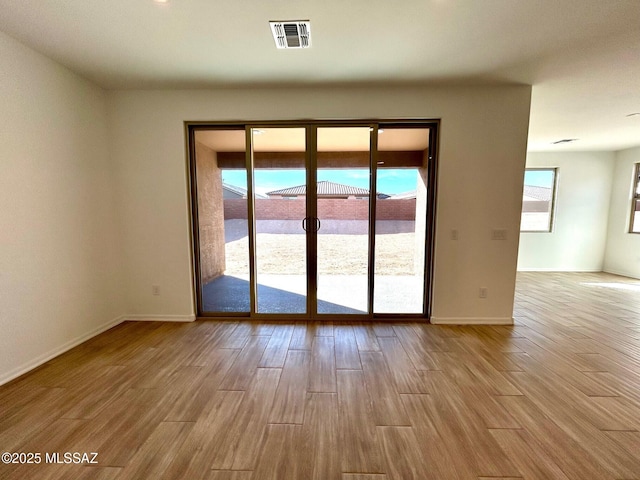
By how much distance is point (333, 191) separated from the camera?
315cm

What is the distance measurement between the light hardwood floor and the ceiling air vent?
8.98 feet

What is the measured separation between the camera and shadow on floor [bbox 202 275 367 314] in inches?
130

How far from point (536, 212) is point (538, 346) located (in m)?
4.69

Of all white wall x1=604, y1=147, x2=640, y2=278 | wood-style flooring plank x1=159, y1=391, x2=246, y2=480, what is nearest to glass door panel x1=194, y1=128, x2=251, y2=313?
wood-style flooring plank x1=159, y1=391, x2=246, y2=480

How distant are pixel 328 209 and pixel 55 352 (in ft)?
10.0

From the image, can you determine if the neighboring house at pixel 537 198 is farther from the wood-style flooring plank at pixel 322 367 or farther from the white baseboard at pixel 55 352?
the white baseboard at pixel 55 352

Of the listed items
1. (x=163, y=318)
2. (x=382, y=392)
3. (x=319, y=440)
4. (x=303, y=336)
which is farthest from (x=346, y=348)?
(x=163, y=318)

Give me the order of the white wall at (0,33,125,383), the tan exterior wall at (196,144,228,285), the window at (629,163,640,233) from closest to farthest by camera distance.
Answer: the white wall at (0,33,125,383) < the tan exterior wall at (196,144,228,285) < the window at (629,163,640,233)

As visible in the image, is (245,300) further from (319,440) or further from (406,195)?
(406,195)

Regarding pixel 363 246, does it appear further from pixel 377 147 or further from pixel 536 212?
pixel 536 212

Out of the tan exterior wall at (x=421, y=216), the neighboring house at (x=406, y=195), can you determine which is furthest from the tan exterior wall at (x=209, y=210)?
the tan exterior wall at (x=421, y=216)

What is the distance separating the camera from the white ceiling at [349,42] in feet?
5.74

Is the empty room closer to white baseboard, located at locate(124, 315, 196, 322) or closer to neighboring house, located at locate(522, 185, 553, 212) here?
white baseboard, located at locate(124, 315, 196, 322)

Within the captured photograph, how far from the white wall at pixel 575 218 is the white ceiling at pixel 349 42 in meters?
3.30
